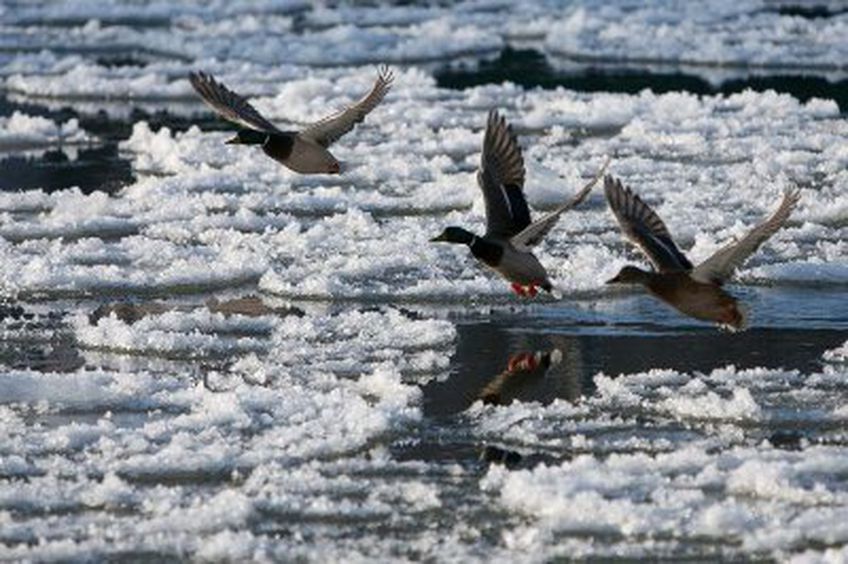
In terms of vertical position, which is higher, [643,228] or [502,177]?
[502,177]

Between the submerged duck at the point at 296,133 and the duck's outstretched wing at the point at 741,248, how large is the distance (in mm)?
2238

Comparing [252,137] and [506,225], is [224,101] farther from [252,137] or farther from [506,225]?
[506,225]

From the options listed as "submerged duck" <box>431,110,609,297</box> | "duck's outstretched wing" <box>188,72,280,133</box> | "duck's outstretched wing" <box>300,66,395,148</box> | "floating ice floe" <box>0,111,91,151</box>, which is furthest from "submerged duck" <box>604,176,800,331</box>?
"floating ice floe" <box>0,111,91,151</box>

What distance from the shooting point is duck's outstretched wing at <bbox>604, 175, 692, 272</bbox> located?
8664 mm

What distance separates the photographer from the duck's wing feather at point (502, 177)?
30.6 feet

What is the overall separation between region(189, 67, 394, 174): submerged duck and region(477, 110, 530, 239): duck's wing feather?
821 millimetres

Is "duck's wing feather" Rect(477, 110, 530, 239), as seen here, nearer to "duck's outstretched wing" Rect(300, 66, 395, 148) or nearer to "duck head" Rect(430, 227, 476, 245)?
"duck head" Rect(430, 227, 476, 245)

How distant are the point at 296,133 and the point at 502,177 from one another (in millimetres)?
1242

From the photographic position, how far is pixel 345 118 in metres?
10.3

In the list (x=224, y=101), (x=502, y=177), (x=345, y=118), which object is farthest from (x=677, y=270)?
(x=224, y=101)

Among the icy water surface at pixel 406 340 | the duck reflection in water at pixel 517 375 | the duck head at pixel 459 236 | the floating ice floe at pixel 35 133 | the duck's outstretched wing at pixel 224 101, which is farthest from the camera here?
the floating ice floe at pixel 35 133

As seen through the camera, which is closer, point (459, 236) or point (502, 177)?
point (459, 236)

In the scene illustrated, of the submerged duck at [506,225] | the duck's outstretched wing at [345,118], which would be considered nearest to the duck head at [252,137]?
the duck's outstretched wing at [345,118]

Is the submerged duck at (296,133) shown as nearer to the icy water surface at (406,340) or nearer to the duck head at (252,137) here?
the duck head at (252,137)
